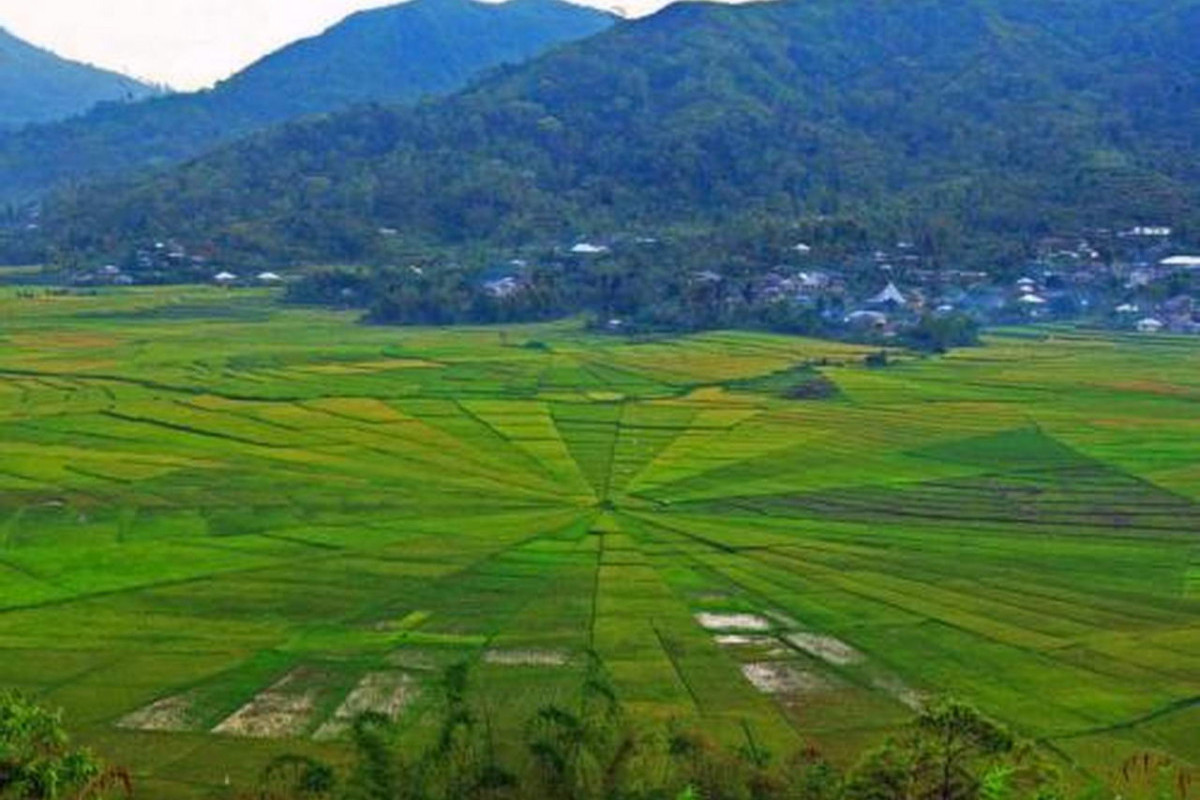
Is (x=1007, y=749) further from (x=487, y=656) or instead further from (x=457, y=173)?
(x=457, y=173)

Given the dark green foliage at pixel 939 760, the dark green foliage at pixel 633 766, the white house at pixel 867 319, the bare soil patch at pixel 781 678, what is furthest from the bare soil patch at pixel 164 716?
the white house at pixel 867 319

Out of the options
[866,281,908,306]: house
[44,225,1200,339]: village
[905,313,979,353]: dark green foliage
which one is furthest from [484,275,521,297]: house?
[905,313,979,353]: dark green foliage

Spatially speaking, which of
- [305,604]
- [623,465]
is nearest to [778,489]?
[623,465]

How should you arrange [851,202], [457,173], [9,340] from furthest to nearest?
[457,173] → [851,202] → [9,340]

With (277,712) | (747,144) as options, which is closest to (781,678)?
(277,712)

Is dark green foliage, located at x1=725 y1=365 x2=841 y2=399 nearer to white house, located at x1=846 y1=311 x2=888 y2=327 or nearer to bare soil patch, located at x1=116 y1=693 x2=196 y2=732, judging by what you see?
white house, located at x1=846 y1=311 x2=888 y2=327

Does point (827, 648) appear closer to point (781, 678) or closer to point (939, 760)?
point (781, 678)
